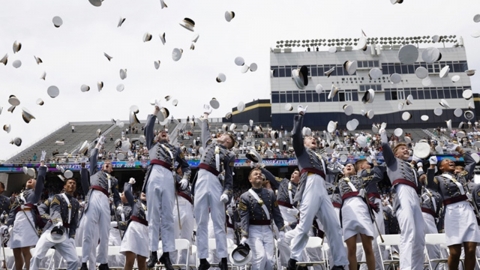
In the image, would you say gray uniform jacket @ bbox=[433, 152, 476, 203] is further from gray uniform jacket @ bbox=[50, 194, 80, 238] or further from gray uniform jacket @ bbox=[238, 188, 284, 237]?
gray uniform jacket @ bbox=[50, 194, 80, 238]

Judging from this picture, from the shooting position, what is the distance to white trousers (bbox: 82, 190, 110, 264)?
7.80m

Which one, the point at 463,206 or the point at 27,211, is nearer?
the point at 463,206

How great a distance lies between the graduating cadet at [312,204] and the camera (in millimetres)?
6227

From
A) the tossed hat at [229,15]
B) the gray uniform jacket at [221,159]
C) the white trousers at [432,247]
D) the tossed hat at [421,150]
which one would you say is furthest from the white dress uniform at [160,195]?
the tossed hat at [229,15]

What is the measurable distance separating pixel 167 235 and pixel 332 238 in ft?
9.39

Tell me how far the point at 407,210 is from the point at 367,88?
44.8 metres

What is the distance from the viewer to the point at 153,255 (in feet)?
21.7

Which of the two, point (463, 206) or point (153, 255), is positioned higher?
point (463, 206)

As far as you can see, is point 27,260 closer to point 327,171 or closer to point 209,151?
point 209,151

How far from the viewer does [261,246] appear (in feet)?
24.7

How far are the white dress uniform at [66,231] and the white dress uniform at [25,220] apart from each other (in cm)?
94

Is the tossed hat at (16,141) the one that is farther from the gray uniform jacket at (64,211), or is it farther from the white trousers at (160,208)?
the white trousers at (160,208)

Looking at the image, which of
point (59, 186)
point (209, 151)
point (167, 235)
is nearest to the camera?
point (167, 235)

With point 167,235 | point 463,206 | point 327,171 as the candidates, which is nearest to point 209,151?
point 167,235
